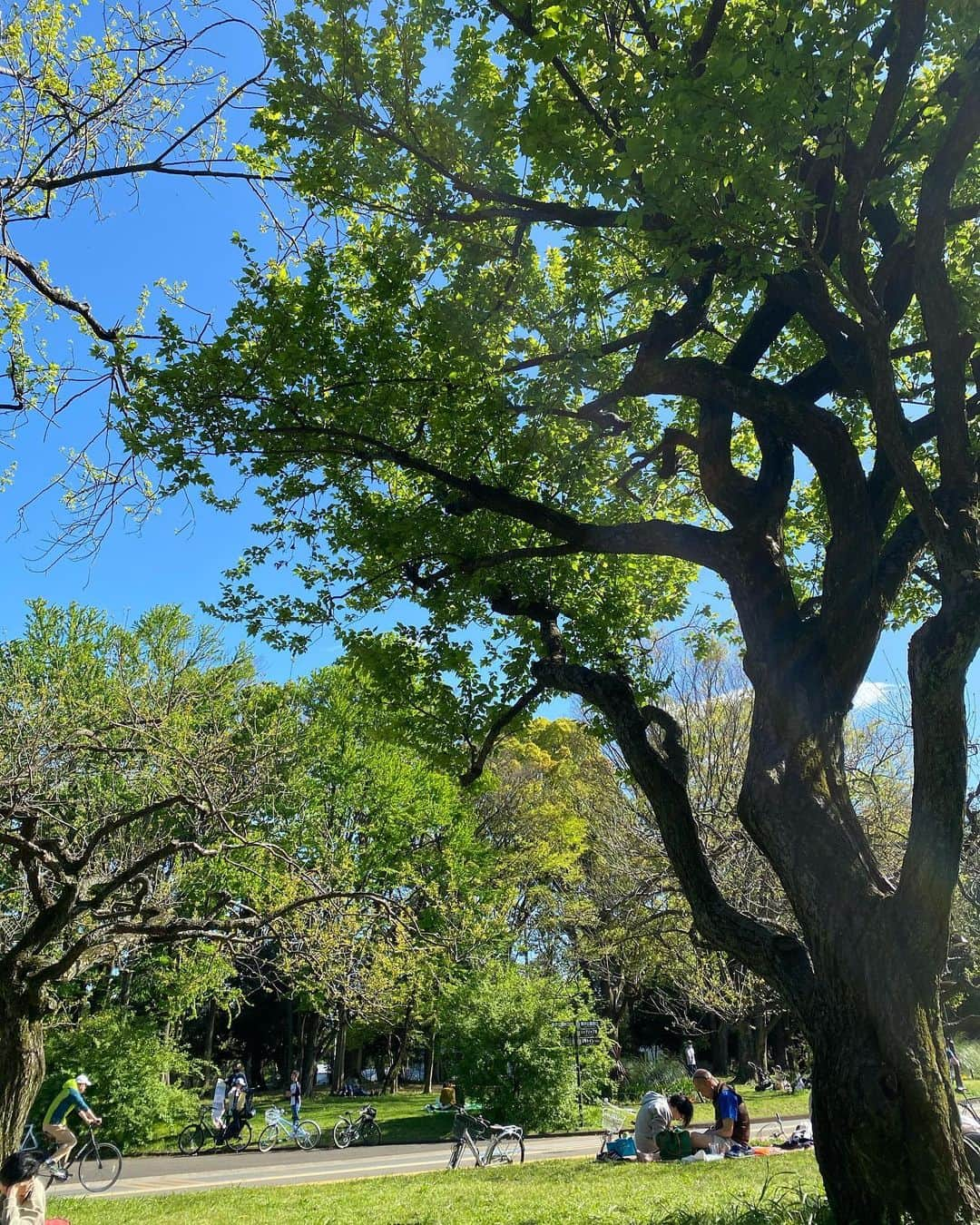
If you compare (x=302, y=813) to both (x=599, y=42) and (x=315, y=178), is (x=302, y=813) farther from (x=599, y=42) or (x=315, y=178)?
(x=599, y=42)

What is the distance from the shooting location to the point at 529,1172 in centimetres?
1084

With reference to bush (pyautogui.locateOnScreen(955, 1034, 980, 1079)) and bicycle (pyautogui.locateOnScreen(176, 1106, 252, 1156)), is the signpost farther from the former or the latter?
bush (pyautogui.locateOnScreen(955, 1034, 980, 1079))

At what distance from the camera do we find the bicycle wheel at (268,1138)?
18172 millimetres

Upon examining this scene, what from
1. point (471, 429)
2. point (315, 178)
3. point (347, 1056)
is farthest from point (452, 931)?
point (347, 1056)

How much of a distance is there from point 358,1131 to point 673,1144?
1080 cm

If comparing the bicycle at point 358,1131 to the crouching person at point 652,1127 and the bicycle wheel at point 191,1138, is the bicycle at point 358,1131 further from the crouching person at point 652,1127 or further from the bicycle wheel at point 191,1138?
the crouching person at point 652,1127

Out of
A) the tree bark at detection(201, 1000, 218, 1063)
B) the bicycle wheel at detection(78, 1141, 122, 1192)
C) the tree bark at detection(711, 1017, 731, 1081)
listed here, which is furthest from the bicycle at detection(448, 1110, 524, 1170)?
the tree bark at detection(711, 1017, 731, 1081)

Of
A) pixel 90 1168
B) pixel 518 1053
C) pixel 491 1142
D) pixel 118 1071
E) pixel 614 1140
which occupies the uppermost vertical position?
pixel 518 1053

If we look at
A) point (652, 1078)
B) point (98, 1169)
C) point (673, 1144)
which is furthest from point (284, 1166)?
point (652, 1078)

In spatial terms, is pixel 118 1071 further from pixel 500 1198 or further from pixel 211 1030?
pixel 500 1198

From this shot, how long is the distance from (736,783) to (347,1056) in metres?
44.6

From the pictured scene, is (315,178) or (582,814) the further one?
(582,814)

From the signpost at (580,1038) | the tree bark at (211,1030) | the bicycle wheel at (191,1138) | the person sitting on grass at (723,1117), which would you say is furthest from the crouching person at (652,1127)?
the tree bark at (211,1030)

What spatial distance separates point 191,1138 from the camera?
1828cm
